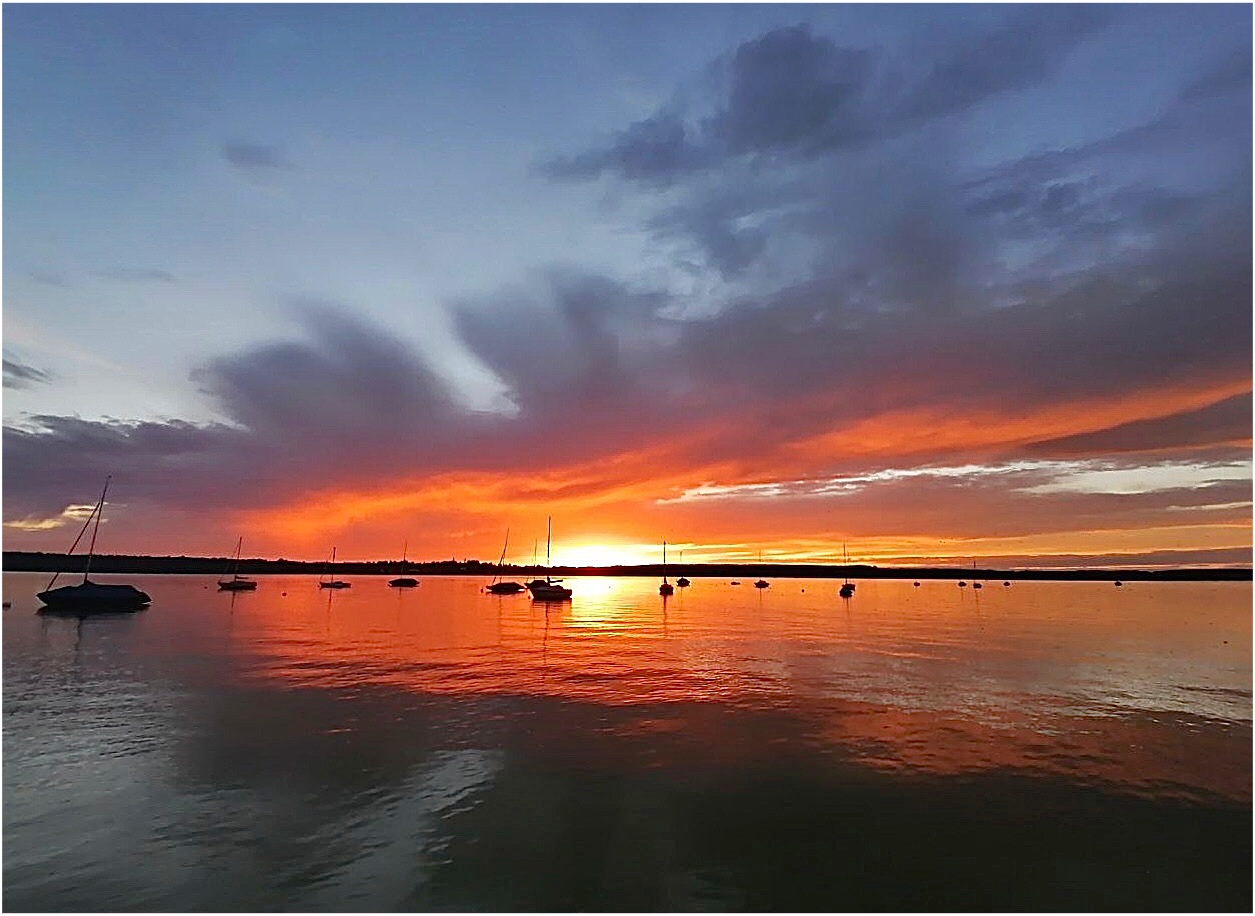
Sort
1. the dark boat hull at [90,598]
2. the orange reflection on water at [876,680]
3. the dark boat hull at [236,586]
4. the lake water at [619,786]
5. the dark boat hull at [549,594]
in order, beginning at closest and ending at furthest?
the lake water at [619,786], the orange reflection on water at [876,680], the dark boat hull at [90,598], the dark boat hull at [549,594], the dark boat hull at [236,586]

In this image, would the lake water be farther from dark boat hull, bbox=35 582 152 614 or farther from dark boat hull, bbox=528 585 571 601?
dark boat hull, bbox=528 585 571 601

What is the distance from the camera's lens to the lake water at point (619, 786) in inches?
597

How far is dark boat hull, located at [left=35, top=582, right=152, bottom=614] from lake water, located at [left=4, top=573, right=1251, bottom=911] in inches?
1852

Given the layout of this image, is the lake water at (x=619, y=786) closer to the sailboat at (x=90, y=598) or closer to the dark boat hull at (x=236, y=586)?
the sailboat at (x=90, y=598)

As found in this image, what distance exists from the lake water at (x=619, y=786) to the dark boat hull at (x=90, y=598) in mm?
47043

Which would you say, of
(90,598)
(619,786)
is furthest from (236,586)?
(619,786)

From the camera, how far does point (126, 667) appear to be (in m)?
44.9

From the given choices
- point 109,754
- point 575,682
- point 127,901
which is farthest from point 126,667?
point 127,901

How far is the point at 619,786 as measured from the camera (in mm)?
21625

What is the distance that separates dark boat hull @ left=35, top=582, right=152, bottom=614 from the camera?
84.4 meters

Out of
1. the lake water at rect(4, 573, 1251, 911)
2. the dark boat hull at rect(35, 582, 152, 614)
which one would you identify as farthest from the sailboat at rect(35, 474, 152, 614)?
the lake water at rect(4, 573, 1251, 911)

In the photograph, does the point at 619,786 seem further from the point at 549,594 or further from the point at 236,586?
the point at 236,586

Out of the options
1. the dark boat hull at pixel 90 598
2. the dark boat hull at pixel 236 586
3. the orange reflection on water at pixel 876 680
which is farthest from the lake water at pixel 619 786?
the dark boat hull at pixel 236 586

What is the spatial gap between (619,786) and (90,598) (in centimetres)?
9342
